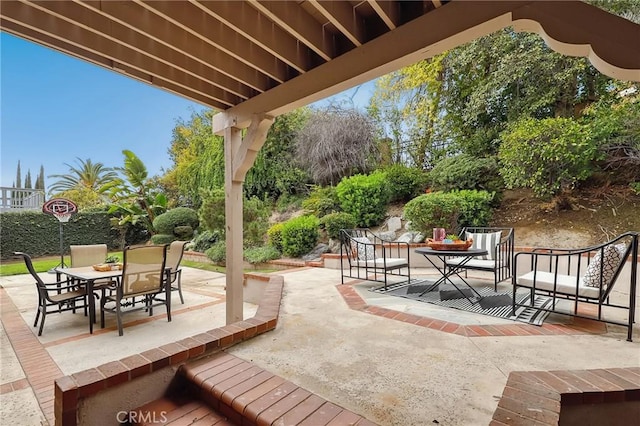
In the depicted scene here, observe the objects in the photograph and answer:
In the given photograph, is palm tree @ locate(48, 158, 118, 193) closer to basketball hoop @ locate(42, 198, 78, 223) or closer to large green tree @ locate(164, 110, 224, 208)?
large green tree @ locate(164, 110, 224, 208)

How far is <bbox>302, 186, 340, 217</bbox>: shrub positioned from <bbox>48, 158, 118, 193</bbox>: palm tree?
52.9 feet

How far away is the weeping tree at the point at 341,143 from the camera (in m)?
9.56

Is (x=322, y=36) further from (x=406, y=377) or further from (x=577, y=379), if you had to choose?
(x=577, y=379)

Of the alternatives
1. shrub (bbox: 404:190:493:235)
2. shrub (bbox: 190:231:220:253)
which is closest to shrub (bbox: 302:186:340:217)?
shrub (bbox: 404:190:493:235)

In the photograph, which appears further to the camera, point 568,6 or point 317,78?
point 317,78

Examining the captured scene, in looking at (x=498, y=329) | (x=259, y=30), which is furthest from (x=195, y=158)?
(x=498, y=329)

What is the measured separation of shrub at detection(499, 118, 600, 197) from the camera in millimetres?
4965

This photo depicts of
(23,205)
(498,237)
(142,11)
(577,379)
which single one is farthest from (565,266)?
(23,205)

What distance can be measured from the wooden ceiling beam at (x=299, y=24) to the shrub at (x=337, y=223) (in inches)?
205

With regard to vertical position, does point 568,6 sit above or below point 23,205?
above

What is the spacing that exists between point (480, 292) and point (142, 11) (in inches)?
180

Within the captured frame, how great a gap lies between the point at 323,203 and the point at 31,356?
647 cm

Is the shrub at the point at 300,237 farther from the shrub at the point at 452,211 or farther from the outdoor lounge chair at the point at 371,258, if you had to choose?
the shrub at the point at 452,211

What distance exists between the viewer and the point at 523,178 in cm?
556
